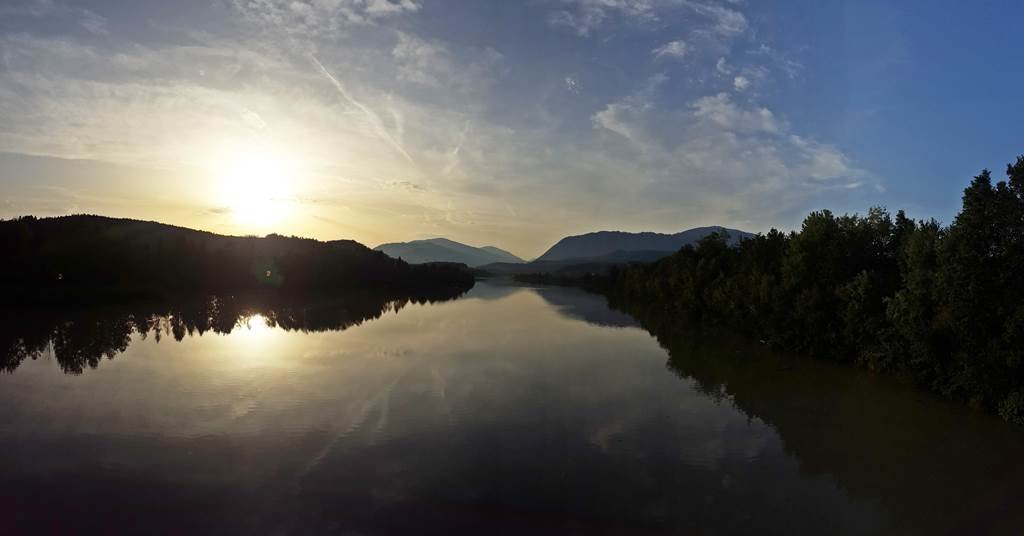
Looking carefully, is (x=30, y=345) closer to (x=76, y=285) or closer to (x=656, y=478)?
(x=656, y=478)

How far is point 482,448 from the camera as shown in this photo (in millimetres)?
20219

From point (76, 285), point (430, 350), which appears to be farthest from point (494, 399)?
point (76, 285)

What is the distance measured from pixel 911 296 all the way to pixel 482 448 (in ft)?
90.9

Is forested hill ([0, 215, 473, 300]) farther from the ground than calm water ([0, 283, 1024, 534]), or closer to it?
farther from the ground

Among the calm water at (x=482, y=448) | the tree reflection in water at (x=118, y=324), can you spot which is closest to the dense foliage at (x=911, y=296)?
the calm water at (x=482, y=448)

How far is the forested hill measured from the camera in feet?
300

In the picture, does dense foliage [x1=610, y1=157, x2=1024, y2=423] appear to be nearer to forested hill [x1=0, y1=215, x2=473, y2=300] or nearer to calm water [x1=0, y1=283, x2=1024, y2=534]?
calm water [x1=0, y1=283, x2=1024, y2=534]

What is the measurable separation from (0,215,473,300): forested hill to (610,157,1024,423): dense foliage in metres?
104

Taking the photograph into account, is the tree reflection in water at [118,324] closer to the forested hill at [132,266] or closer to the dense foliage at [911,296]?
the forested hill at [132,266]

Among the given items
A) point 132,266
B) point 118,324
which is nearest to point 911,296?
point 118,324

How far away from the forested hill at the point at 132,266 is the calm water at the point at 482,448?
222ft

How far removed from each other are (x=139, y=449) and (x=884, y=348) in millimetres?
42581

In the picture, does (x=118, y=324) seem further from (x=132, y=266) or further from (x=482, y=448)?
(x=132, y=266)

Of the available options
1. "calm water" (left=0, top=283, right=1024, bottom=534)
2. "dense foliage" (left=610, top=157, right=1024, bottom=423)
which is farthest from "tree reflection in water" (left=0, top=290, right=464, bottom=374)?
"dense foliage" (left=610, top=157, right=1024, bottom=423)
